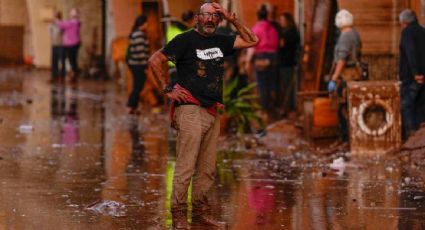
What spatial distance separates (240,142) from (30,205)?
6.86 metres

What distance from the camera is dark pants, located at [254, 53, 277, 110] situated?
924 inches

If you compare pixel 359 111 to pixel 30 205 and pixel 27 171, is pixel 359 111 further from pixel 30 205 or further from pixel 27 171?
pixel 30 205

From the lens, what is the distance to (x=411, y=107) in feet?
56.3

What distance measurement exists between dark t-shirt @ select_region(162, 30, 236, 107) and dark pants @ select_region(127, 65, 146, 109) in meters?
12.9

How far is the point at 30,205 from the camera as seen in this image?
476 inches

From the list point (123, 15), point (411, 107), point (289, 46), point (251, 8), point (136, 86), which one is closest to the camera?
point (411, 107)

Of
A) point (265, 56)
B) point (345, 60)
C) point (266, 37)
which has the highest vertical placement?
point (266, 37)

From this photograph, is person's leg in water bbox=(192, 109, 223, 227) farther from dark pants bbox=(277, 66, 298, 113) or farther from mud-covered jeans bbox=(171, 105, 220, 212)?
dark pants bbox=(277, 66, 298, 113)

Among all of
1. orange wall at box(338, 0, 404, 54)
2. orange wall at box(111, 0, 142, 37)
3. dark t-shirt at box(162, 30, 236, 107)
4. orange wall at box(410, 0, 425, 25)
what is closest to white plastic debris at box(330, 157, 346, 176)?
orange wall at box(410, 0, 425, 25)

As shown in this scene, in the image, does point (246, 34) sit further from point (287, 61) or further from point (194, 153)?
point (287, 61)

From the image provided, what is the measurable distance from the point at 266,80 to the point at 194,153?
12.5m

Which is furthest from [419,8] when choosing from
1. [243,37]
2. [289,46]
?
[243,37]

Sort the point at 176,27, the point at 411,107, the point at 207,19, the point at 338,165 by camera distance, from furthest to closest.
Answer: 1. the point at 176,27
2. the point at 411,107
3. the point at 338,165
4. the point at 207,19

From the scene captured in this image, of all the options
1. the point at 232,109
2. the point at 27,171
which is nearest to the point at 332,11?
the point at 232,109
